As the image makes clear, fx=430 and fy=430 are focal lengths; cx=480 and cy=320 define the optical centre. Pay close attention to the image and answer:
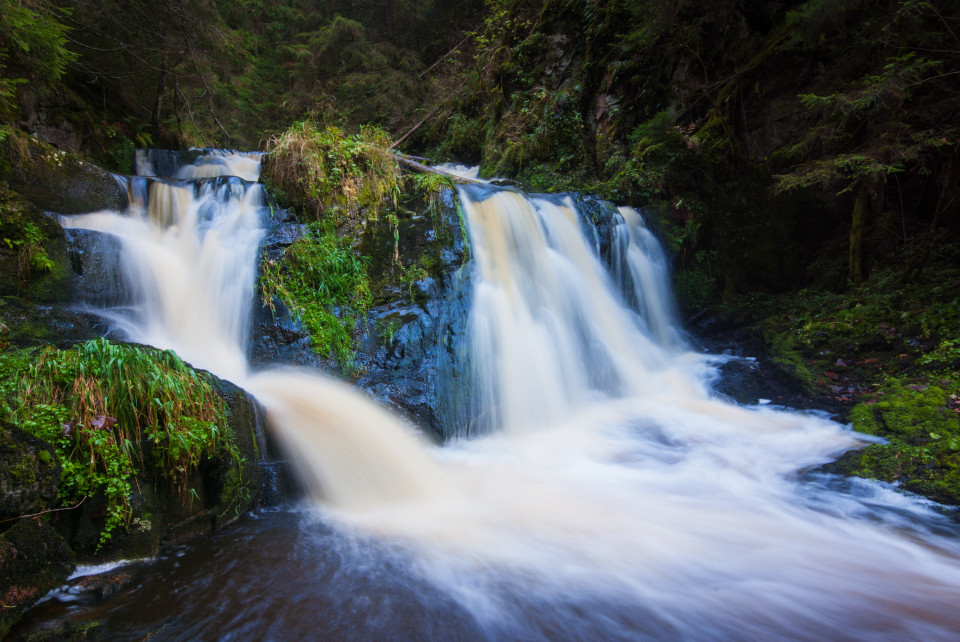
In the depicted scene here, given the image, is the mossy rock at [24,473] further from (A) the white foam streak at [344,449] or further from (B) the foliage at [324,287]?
(B) the foliage at [324,287]

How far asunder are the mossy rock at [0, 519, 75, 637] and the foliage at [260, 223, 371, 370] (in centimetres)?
273

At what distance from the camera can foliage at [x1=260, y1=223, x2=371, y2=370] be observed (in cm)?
501

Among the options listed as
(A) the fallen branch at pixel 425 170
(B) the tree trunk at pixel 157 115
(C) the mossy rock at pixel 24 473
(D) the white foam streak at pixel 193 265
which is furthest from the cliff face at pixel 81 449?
(B) the tree trunk at pixel 157 115

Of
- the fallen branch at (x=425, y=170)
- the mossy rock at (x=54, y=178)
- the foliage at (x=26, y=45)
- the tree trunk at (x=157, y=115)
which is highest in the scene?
the tree trunk at (x=157, y=115)

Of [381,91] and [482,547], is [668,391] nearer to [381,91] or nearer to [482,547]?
[482,547]

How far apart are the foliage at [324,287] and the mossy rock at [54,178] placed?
7.73 ft

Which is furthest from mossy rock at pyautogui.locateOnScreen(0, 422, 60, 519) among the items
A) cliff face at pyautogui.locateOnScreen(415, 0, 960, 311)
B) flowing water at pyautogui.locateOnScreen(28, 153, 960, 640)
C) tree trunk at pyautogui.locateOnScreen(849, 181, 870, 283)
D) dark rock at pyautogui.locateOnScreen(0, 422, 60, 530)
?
tree trunk at pyautogui.locateOnScreen(849, 181, 870, 283)

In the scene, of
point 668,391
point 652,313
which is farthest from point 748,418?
point 652,313

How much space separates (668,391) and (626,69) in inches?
293

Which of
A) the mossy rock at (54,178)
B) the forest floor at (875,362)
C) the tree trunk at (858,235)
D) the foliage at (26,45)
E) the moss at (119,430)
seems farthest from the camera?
the tree trunk at (858,235)

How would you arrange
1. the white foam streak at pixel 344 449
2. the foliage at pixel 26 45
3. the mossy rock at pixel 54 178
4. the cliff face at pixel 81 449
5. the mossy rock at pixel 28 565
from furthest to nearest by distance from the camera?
1. the foliage at pixel 26 45
2. the mossy rock at pixel 54 178
3. the white foam streak at pixel 344 449
4. the cliff face at pixel 81 449
5. the mossy rock at pixel 28 565

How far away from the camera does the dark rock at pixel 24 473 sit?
7.14 ft

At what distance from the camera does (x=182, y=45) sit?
9.09m

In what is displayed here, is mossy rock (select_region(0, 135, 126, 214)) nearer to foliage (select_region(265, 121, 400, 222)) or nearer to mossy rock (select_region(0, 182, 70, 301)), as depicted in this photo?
mossy rock (select_region(0, 182, 70, 301))
